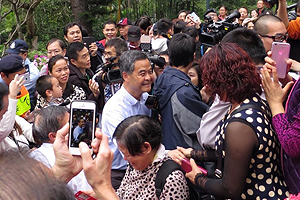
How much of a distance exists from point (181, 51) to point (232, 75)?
1371mm

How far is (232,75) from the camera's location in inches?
92.0

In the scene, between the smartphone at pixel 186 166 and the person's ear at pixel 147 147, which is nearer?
the person's ear at pixel 147 147

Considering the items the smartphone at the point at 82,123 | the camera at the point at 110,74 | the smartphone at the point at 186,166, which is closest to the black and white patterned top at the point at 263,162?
the smartphone at the point at 186,166

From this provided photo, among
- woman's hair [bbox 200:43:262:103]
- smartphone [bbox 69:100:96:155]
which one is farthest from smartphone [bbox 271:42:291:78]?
smartphone [bbox 69:100:96:155]

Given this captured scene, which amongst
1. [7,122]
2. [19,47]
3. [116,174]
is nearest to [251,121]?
[116,174]

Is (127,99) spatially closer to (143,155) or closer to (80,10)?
(143,155)

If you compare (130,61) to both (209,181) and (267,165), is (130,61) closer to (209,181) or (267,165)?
(209,181)

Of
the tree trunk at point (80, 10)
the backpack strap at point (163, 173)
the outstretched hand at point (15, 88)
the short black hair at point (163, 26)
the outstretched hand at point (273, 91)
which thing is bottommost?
the tree trunk at point (80, 10)

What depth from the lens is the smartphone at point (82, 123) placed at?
2.14 metres

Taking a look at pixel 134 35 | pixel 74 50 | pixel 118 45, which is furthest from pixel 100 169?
pixel 134 35

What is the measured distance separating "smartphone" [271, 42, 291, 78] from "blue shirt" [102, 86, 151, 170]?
53.3 inches

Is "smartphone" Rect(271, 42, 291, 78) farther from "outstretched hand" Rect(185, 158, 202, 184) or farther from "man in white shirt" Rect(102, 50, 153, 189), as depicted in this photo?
"man in white shirt" Rect(102, 50, 153, 189)

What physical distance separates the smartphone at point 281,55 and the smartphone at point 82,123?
1180 millimetres

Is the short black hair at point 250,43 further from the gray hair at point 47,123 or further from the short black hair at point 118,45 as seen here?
the short black hair at point 118,45
